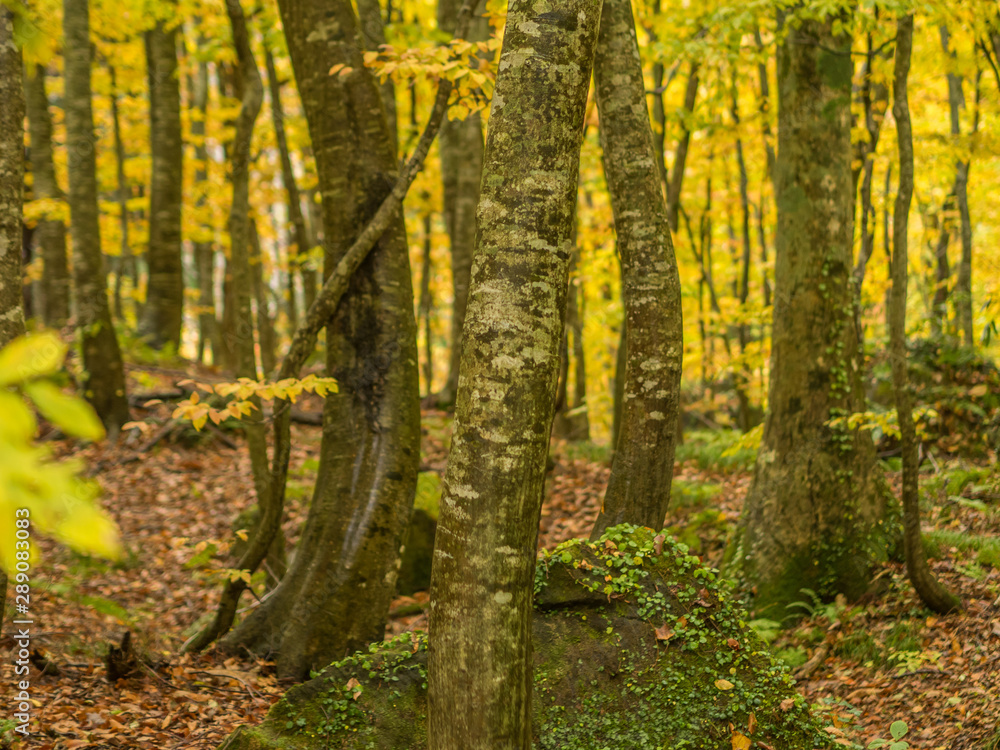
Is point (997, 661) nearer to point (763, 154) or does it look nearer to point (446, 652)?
point (446, 652)

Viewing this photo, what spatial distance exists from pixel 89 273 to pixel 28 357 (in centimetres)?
1038

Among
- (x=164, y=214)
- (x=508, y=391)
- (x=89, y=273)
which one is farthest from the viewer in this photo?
(x=164, y=214)

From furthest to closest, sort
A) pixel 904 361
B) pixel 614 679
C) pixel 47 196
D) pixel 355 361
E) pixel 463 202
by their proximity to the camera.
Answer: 1. pixel 47 196
2. pixel 463 202
3. pixel 355 361
4. pixel 904 361
5. pixel 614 679

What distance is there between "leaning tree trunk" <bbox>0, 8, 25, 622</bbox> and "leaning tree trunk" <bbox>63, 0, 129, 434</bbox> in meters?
6.73

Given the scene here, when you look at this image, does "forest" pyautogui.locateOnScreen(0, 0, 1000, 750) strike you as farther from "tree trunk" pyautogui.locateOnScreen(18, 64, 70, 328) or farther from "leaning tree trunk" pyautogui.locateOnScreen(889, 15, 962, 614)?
"tree trunk" pyautogui.locateOnScreen(18, 64, 70, 328)

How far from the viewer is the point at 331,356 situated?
5.37m

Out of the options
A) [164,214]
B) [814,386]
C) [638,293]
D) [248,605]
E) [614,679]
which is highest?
[164,214]

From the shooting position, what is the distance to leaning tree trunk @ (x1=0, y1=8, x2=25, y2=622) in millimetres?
3607

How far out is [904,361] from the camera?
5.04 m

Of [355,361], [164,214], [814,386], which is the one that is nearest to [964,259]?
[814,386]

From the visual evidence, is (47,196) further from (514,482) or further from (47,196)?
(514,482)

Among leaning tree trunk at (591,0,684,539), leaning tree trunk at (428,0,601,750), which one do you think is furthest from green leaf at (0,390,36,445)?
leaning tree trunk at (591,0,684,539)

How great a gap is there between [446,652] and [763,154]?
563 inches

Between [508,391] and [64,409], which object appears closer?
[64,409]
